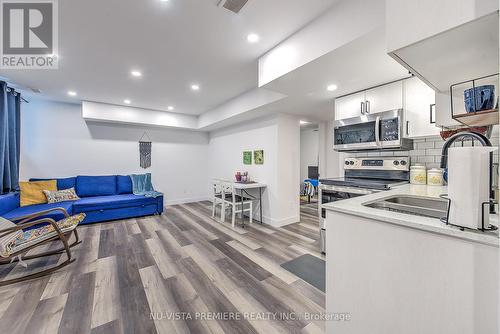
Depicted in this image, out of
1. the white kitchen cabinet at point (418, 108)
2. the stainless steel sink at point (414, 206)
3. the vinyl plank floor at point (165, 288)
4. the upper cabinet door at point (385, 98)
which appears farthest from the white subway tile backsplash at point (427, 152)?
the vinyl plank floor at point (165, 288)

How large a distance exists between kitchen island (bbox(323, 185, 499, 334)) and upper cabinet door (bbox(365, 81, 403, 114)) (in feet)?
6.16

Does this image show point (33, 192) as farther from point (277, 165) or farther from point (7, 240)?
point (277, 165)

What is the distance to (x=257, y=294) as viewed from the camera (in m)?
1.85

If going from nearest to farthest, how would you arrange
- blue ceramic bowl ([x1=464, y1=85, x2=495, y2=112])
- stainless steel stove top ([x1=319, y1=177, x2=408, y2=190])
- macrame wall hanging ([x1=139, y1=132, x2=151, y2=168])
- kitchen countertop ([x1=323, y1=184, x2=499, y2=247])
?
kitchen countertop ([x1=323, y1=184, x2=499, y2=247]) < blue ceramic bowl ([x1=464, y1=85, x2=495, y2=112]) < stainless steel stove top ([x1=319, y1=177, x2=408, y2=190]) < macrame wall hanging ([x1=139, y1=132, x2=151, y2=168])

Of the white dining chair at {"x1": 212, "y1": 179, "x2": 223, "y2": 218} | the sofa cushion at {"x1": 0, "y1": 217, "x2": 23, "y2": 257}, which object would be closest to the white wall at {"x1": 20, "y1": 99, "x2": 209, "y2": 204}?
the white dining chair at {"x1": 212, "y1": 179, "x2": 223, "y2": 218}

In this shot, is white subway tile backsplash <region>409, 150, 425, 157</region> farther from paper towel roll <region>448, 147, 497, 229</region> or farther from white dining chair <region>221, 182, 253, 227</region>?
white dining chair <region>221, 182, 253, 227</region>

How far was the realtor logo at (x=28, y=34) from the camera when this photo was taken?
177cm

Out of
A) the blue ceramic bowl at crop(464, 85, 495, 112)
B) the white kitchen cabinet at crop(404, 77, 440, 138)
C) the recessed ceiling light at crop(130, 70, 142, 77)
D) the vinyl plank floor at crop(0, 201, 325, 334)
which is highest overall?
the recessed ceiling light at crop(130, 70, 142, 77)

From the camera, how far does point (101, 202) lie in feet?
12.8

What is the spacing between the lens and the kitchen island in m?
0.75

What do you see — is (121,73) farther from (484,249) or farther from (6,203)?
(484,249)

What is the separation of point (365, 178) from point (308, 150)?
4.75 m

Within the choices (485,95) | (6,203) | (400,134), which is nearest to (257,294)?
(485,95)

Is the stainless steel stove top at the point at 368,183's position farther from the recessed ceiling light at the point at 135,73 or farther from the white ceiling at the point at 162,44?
the recessed ceiling light at the point at 135,73
